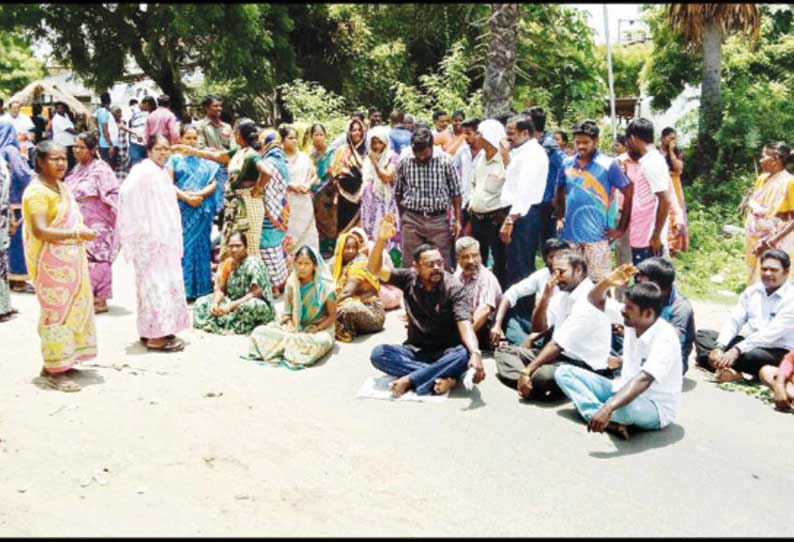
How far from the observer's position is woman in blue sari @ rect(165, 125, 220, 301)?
7414 mm

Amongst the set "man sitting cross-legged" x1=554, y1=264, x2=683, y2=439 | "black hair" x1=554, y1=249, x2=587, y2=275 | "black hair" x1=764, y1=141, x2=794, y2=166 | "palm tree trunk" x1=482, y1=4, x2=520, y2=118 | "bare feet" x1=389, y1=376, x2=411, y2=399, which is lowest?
"bare feet" x1=389, y1=376, x2=411, y2=399

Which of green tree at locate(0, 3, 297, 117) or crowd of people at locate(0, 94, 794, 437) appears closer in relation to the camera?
crowd of people at locate(0, 94, 794, 437)

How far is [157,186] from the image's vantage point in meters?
5.80

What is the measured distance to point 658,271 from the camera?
15.6 feet

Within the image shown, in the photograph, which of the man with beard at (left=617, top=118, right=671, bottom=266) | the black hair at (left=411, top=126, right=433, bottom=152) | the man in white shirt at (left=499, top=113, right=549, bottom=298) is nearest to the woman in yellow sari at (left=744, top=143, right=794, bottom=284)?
the man with beard at (left=617, top=118, right=671, bottom=266)

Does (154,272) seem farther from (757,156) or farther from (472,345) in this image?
(757,156)

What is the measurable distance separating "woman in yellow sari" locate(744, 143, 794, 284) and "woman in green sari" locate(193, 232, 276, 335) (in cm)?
454

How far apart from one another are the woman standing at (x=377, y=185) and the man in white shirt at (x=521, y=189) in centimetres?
177

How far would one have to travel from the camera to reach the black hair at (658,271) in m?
4.77

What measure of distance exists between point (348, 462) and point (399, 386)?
41.3 inches

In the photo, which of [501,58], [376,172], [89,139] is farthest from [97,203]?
[501,58]

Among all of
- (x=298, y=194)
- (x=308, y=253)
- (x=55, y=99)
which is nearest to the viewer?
(x=308, y=253)

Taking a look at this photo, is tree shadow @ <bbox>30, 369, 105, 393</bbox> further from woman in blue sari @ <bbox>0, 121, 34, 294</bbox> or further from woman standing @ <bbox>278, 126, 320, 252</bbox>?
woman standing @ <bbox>278, 126, 320, 252</bbox>

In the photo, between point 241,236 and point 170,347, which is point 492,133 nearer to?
point 241,236
